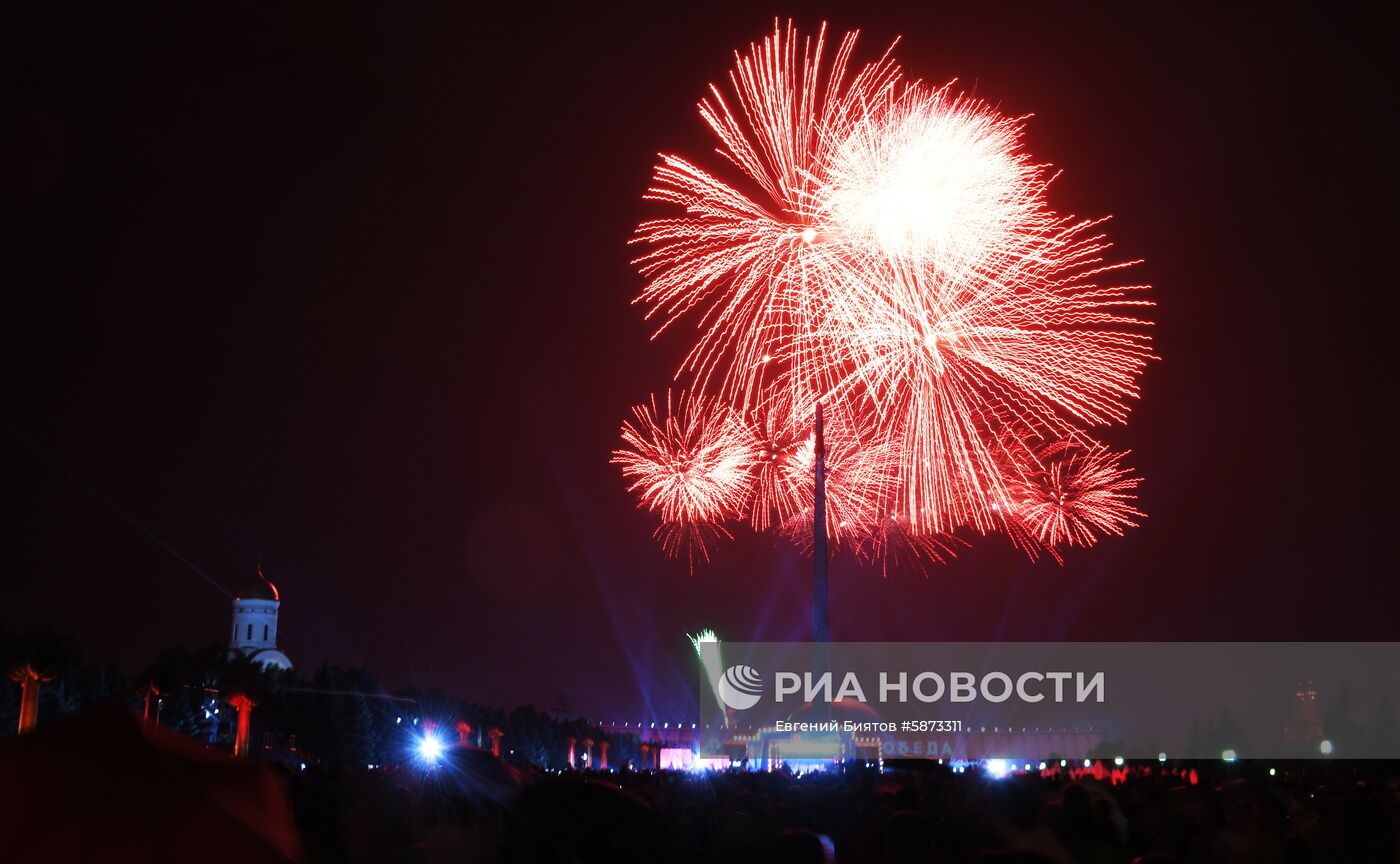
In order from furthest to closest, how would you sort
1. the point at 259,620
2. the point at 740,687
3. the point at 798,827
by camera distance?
the point at 259,620
the point at 740,687
the point at 798,827

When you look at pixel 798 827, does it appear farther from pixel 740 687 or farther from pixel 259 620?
pixel 259 620

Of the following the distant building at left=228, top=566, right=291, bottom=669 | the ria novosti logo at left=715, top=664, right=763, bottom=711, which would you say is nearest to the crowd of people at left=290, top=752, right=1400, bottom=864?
Answer: the ria novosti logo at left=715, top=664, right=763, bottom=711

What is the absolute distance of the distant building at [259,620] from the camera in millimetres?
107312

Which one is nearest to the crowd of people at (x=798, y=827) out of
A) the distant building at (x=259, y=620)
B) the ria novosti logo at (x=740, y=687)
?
the ria novosti logo at (x=740, y=687)

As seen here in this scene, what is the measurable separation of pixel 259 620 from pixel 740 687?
61.1 m

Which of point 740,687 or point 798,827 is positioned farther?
point 740,687

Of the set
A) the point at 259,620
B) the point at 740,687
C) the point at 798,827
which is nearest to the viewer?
the point at 798,827

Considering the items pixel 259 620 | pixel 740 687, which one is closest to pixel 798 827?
pixel 740 687

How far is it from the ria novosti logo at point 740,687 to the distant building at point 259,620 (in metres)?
55.7

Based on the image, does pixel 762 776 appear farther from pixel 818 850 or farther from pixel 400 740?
pixel 400 740

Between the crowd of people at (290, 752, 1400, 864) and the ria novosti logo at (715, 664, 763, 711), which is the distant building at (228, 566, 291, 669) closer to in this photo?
the ria novosti logo at (715, 664, 763, 711)

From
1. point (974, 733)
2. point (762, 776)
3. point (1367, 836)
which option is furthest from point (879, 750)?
point (1367, 836)

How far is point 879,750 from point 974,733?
21.5 m

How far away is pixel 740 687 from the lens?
6469 centimetres
